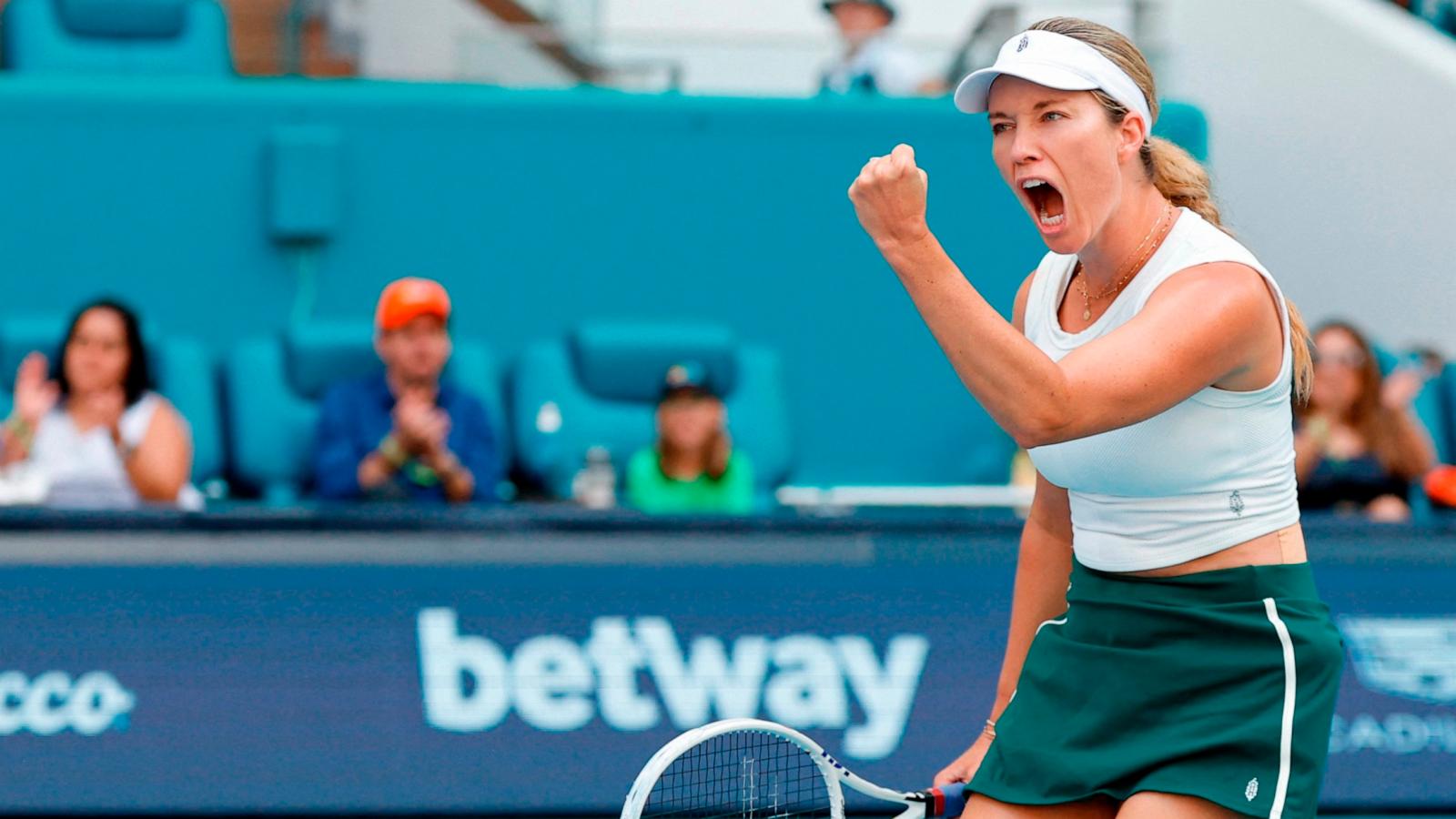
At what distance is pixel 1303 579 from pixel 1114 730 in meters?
0.29

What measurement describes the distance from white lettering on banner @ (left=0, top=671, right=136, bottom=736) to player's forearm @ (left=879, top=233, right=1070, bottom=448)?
2856 millimetres

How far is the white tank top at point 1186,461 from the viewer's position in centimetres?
212

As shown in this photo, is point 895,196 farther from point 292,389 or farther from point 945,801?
point 292,389

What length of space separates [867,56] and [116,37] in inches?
112

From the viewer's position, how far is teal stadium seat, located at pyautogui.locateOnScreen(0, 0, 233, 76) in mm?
6754

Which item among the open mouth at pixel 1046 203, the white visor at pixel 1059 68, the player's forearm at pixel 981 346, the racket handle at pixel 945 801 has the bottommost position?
the racket handle at pixel 945 801

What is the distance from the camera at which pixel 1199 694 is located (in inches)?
85.9

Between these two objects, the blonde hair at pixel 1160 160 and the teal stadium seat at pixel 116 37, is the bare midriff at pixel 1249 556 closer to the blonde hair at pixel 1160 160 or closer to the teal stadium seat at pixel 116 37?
the blonde hair at pixel 1160 160

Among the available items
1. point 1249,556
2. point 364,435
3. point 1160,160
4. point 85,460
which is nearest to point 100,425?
point 85,460

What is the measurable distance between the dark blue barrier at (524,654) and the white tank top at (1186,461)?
2138 millimetres

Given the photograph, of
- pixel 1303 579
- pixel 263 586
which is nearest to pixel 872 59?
pixel 263 586

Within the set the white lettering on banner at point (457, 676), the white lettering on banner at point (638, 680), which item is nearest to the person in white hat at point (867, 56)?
the white lettering on banner at point (638, 680)

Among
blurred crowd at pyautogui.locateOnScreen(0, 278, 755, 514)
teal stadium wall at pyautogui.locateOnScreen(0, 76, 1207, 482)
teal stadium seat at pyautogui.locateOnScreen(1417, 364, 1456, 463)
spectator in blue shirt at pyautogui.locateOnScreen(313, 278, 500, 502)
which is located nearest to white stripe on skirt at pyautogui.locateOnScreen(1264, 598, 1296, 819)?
blurred crowd at pyautogui.locateOnScreen(0, 278, 755, 514)

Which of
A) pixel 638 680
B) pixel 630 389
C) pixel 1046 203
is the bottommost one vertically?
pixel 638 680
